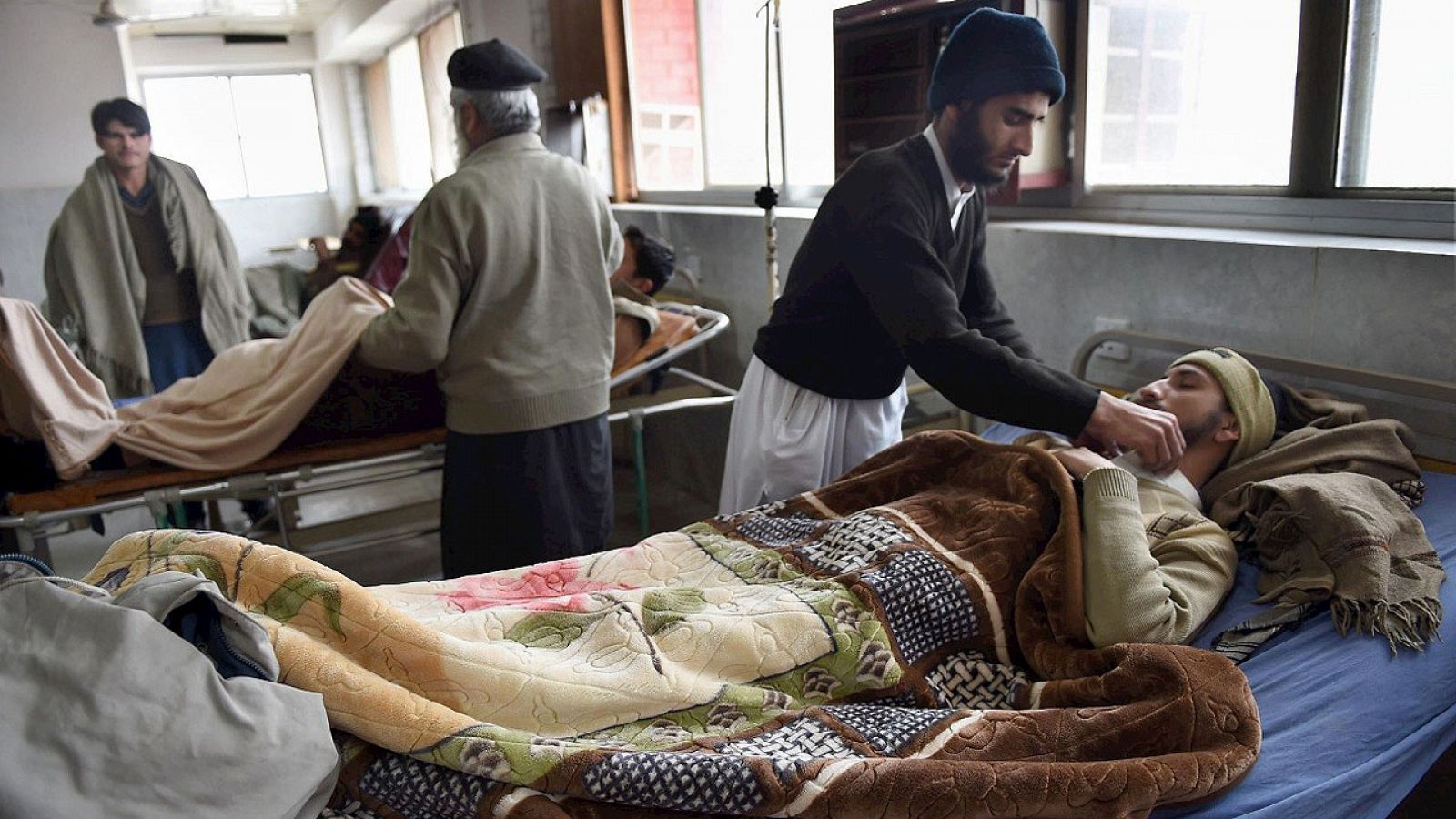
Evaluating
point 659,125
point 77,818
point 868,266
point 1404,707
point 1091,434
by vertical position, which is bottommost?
point 1404,707

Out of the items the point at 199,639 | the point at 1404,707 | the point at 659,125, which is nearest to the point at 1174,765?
the point at 1404,707

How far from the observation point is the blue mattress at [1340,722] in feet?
4.12

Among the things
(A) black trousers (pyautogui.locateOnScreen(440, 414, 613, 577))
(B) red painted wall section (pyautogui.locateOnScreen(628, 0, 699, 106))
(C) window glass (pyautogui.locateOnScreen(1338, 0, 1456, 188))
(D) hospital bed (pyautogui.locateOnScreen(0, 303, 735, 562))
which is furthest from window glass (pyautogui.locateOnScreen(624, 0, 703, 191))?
(C) window glass (pyautogui.locateOnScreen(1338, 0, 1456, 188))

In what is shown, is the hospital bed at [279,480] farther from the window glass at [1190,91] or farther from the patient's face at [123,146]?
the patient's face at [123,146]

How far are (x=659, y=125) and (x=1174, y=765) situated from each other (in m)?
4.44

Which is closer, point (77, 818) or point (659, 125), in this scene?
point (77, 818)

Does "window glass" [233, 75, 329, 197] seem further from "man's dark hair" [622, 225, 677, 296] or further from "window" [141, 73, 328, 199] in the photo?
"man's dark hair" [622, 225, 677, 296]

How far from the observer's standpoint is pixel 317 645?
1273mm

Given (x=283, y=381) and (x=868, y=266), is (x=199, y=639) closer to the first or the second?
(x=868, y=266)

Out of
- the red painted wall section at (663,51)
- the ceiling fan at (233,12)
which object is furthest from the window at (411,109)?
the red painted wall section at (663,51)

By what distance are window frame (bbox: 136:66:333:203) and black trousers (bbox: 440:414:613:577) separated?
9.18 metres

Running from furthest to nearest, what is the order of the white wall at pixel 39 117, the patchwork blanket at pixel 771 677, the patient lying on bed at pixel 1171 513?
1. the white wall at pixel 39 117
2. the patient lying on bed at pixel 1171 513
3. the patchwork blanket at pixel 771 677

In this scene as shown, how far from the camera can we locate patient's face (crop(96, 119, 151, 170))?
3787mm

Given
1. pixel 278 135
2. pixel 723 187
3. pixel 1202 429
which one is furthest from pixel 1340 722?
pixel 278 135
